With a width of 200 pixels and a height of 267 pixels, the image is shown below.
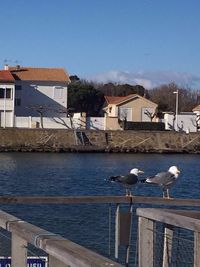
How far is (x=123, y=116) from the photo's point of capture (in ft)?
319

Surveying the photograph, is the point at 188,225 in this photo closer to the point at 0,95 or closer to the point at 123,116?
the point at 0,95

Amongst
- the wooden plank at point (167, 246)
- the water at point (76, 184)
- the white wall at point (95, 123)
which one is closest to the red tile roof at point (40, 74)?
the white wall at point (95, 123)

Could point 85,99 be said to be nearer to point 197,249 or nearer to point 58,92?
point 58,92

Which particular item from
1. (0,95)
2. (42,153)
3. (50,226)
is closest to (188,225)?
(50,226)

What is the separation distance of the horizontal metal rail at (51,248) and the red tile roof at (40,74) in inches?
3386

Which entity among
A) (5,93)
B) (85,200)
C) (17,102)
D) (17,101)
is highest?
(5,93)

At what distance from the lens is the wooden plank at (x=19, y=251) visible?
204 inches

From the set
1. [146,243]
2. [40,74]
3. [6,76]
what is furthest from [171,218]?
[40,74]

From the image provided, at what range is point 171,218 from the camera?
6875 mm

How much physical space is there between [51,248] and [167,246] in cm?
321

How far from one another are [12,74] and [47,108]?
22.9ft

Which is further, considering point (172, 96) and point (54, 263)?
point (172, 96)

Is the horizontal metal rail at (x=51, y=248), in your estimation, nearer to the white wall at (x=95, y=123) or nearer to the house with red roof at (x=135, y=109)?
the white wall at (x=95, y=123)

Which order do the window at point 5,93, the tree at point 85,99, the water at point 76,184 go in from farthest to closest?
1. the tree at point 85,99
2. the window at point 5,93
3. the water at point 76,184
